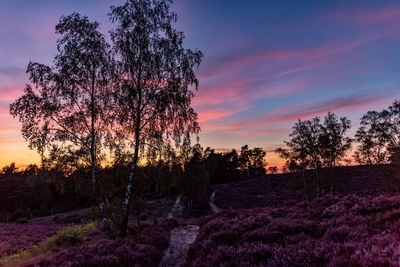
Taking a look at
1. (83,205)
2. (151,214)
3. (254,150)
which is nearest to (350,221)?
(151,214)

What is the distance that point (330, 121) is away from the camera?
3509 cm

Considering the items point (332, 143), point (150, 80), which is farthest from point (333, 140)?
point (150, 80)

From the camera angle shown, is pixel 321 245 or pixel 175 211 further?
pixel 175 211

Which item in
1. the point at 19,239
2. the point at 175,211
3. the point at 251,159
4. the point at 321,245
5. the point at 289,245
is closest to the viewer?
the point at 321,245

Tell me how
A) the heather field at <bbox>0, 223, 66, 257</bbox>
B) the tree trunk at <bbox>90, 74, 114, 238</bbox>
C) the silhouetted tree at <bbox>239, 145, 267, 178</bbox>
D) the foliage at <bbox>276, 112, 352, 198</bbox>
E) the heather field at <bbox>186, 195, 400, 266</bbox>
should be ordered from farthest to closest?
the silhouetted tree at <bbox>239, 145, 267, 178</bbox>
the foliage at <bbox>276, 112, 352, 198</bbox>
the heather field at <bbox>0, 223, 66, 257</bbox>
the tree trunk at <bbox>90, 74, 114, 238</bbox>
the heather field at <bbox>186, 195, 400, 266</bbox>

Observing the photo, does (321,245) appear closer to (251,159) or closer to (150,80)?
(150,80)

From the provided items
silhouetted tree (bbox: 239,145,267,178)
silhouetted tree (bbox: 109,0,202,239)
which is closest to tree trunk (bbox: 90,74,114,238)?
silhouetted tree (bbox: 109,0,202,239)

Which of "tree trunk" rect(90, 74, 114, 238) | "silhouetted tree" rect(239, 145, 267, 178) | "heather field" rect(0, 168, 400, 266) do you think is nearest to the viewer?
"heather field" rect(0, 168, 400, 266)

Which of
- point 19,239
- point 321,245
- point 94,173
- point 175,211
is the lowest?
point 175,211

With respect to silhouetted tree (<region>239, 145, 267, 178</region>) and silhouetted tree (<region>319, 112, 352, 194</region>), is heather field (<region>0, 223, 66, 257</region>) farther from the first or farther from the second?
silhouetted tree (<region>239, 145, 267, 178</region>)

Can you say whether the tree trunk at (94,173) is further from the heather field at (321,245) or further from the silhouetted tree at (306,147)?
the silhouetted tree at (306,147)

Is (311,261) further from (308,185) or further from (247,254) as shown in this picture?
(308,185)

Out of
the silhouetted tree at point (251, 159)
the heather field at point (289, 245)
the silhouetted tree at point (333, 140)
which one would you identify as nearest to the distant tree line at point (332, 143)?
the silhouetted tree at point (333, 140)

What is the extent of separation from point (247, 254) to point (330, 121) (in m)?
35.4
